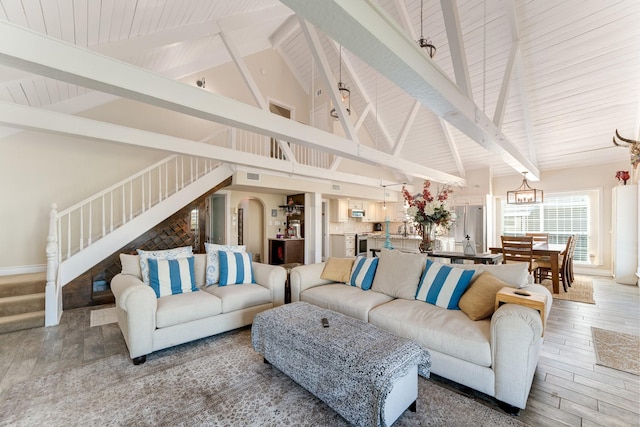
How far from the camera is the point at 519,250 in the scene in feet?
15.4

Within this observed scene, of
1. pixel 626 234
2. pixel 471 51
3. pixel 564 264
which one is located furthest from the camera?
pixel 626 234

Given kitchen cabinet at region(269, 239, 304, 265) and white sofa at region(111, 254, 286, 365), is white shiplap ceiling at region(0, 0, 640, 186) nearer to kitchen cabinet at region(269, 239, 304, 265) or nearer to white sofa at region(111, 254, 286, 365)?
white sofa at region(111, 254, 286, 365)

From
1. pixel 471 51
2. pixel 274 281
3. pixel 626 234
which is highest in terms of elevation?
pixel 471 51

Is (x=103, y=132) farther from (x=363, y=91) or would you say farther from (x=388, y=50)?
(x=363, y=91)

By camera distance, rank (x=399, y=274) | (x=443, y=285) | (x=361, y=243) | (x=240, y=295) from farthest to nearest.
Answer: (x=361, y=243) → (x=240, y=295) → (x=399, y=274) → (x=443, y=285)

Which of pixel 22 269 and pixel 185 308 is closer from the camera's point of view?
pixel 185 308

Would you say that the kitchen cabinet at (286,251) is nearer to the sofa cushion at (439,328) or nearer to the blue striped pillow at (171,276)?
the blue striped pillow at (171,276)

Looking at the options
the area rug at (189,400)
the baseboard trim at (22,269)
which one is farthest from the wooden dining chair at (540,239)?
the baseboard trim at (22,269)

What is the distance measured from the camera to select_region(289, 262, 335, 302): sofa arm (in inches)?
131

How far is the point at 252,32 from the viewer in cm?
613

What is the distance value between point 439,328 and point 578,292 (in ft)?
15.1

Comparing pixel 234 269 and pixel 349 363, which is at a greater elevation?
pixel 234 269

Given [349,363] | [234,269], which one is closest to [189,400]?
[349,363]

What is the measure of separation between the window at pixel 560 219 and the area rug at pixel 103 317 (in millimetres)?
9284
